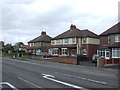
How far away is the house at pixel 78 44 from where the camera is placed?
43.6 m

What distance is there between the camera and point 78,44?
44688 millimetres

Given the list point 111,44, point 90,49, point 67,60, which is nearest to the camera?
point 67,60

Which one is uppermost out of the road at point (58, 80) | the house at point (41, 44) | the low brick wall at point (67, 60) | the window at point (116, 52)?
the house at point (41, 44)

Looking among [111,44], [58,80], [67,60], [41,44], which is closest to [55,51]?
[41,44]

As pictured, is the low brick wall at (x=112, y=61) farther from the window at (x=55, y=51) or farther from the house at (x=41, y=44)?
the house at (x=41, y=44)

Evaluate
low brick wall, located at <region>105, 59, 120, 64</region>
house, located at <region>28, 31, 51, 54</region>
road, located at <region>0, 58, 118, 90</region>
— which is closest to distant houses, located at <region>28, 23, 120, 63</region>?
low brick wall, located at <region>105, 59, 120, 64</region>

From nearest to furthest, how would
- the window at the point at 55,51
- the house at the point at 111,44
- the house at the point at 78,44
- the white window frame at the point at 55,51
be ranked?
the house at the point at 111,44 → the house at the point at 78,44 → the window at the point at 55,51 → the white window frame at the point at 55,51

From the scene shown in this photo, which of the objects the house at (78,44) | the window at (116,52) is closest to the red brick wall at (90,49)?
the house at (78,44)

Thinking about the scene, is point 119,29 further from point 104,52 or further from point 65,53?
point 65,53

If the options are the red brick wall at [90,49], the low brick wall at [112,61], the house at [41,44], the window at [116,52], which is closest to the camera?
the low brick wall at [112,61]

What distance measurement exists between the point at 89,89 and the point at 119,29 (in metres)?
29.3

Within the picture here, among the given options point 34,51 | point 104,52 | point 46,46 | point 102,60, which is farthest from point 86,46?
point 34,51

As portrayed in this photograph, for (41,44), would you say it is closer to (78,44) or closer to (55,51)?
(55,51)

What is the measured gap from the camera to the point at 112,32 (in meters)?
35.6
